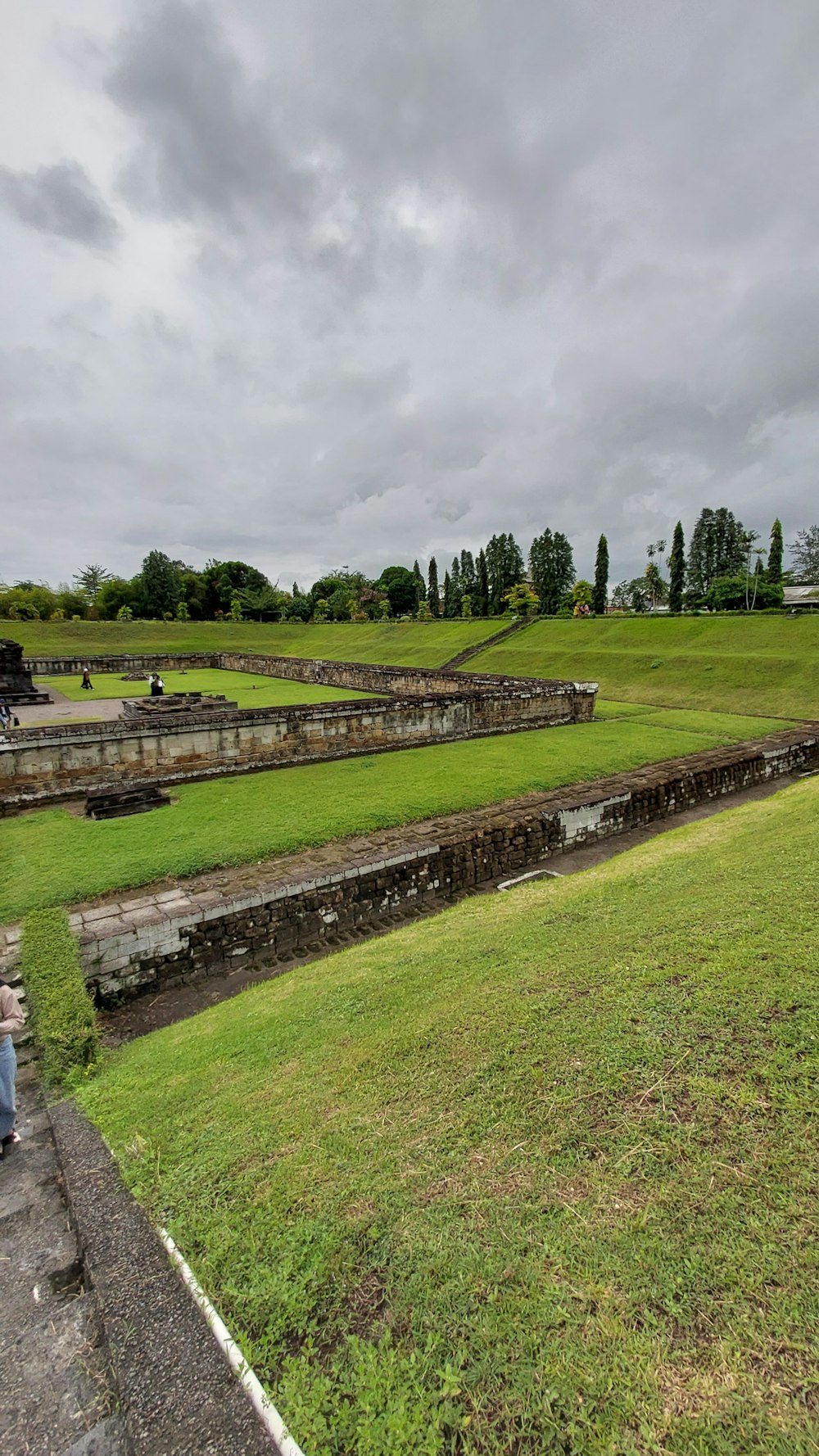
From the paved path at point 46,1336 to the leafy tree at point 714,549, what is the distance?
5916cm

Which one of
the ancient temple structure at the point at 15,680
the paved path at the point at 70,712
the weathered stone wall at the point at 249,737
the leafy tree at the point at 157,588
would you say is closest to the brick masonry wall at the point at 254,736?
the weathered stone wall at the point at 249,737

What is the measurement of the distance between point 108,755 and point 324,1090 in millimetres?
7852

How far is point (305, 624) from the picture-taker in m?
46.8

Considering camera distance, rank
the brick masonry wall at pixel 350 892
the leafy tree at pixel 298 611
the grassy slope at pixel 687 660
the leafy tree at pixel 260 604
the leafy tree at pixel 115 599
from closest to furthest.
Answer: the brick masonry wall at pixel 350 892
the grassy slope at pixel 687 660
the leafy tree at pixel 115 599
the leafy tree at pixel 260 604
the leafy tree at pixel 298 611

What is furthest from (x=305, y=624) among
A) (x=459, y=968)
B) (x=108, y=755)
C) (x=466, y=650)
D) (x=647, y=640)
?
(x=459, y=968)

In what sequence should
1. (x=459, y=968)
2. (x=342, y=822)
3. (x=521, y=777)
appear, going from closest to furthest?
(x=459, y=968) → (x=342, y=822) → (x=521, y=777)

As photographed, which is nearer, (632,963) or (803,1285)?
(803,1285)

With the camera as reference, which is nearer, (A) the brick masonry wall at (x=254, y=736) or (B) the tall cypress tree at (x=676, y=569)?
(A) the brick masonry wall at (x=254, y=736)

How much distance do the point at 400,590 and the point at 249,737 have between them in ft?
200

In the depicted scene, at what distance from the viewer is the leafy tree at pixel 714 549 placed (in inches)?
2108

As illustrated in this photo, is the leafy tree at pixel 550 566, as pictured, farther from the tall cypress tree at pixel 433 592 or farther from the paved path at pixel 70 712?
the paved path at pixel 70 712

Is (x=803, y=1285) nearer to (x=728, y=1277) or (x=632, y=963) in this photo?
(x=728, y=1277)

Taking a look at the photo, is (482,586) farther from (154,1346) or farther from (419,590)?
(154,1346)

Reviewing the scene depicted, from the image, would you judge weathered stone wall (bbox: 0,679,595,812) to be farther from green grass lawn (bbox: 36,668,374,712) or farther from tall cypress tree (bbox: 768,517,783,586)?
tall cypress tree (bbox: 768,517,783,586)
